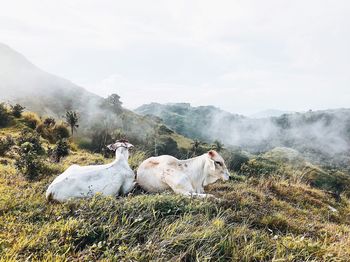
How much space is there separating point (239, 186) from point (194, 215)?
203 inches

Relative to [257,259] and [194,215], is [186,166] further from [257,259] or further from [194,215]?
[257,259]

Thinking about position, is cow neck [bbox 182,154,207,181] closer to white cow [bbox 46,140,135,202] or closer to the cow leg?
the cow leg

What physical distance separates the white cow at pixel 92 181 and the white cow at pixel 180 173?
1.82 feet

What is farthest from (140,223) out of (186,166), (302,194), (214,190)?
(302,194)

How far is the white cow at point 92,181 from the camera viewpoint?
23.8 feet

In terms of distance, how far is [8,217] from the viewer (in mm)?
5652

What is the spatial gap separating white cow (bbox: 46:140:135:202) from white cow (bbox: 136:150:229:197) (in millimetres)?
553

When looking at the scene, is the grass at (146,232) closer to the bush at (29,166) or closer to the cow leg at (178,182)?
the cow leg at (178,182)

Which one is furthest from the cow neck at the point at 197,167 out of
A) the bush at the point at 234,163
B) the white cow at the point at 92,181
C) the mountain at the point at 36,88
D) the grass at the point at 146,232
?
the mountain at the point at 36,88

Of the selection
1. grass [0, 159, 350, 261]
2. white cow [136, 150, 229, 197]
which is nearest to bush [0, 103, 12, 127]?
white cow [136, 150, 229, 197]

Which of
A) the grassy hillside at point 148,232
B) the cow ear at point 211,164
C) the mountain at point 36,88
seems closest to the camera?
the grassy hillside at point 148,232

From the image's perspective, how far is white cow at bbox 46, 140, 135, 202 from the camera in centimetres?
724

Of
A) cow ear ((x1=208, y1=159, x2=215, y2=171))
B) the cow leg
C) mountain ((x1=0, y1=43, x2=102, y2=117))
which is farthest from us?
mountain ((x1=0, y1=43, x2=102, y2=117))

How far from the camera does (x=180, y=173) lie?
929cm
